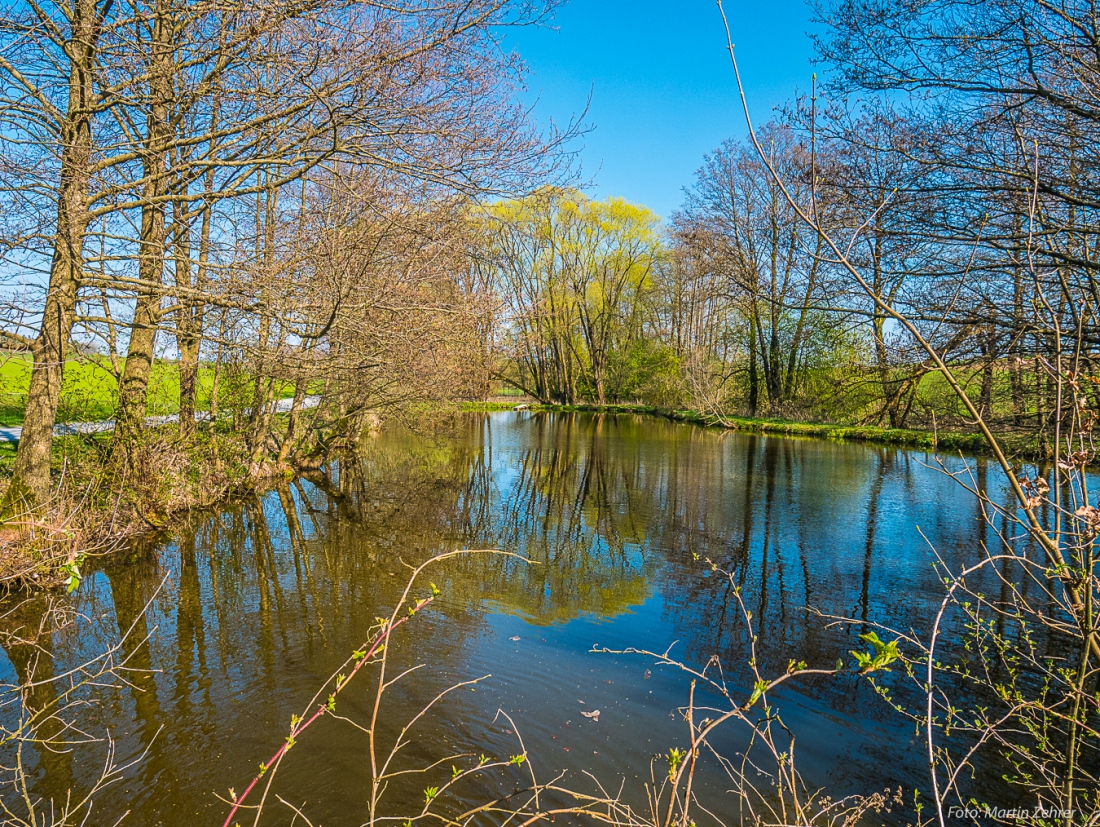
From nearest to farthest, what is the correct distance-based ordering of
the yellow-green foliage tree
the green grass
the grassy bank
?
the green grass < the grassy bank < the yellow-green foliage tree

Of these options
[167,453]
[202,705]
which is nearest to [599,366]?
[167,453]

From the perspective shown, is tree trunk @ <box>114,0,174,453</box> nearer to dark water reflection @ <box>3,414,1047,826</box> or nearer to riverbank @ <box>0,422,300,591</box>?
riverbank @ <box>0,422,300,591</box>

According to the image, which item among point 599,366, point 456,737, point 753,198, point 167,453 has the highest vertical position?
point 753,198

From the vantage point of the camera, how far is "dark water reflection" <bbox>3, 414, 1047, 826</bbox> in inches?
166

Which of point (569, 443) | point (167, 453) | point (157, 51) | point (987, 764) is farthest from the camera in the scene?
point (569, 443)

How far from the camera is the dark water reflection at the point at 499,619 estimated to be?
423cm

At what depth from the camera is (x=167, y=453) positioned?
913 centimetres

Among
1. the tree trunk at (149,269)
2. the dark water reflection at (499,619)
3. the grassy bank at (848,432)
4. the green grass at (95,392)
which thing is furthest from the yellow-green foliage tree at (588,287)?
the tree trunk at (149,269)

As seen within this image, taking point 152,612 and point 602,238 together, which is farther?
point 602,238

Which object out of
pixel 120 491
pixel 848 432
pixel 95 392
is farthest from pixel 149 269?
pixel 848 432

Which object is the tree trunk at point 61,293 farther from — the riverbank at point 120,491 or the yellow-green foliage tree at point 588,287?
the yellow-green foliage tree at point 588,287

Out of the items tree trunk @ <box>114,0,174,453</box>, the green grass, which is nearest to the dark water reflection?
tree trunk @ <box>114,0,174,453</box>

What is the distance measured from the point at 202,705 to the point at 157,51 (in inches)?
231

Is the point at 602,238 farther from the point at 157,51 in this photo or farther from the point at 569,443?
the point at 157,51
